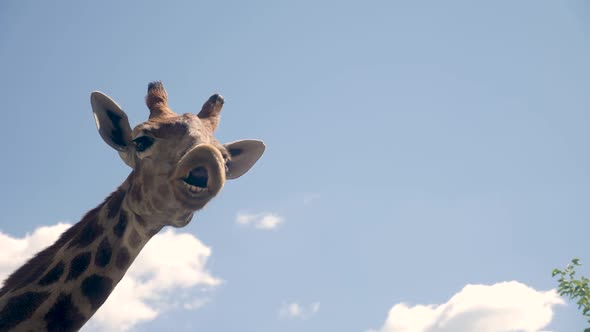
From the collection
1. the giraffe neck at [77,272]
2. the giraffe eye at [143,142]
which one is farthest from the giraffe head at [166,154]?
the giraffe neck at [77,272]

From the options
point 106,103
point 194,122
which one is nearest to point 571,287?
point 194,122

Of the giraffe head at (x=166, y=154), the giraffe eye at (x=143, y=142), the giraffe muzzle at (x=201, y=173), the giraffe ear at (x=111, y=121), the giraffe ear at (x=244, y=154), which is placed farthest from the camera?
the giraffe ear at (x=244, y=154)

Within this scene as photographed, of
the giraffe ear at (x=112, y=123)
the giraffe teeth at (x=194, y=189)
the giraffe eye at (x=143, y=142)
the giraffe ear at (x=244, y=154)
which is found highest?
the giraffe ear at (x=244, y=154)

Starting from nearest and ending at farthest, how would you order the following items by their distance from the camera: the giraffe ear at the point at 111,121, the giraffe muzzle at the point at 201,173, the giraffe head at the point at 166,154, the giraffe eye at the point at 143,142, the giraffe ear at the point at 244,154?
1. the giraffe muzzle at the point at 201,173
2. the giraffe head at the point at 166,154
3. the giraffe eye at the point at 143,142
4. the giraffe ear at the point at 111,121
5. the giraffe ear at the point at 244,154

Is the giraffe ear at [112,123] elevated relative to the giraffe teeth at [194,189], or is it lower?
elevated

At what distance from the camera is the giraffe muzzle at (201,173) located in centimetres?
545

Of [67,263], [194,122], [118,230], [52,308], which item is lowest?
[52,308]

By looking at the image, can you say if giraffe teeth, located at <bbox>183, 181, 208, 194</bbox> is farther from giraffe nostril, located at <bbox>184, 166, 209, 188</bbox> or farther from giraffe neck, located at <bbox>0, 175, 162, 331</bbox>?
giraffe neck, located at <bbox>0, 175, 162, 331</bbox>

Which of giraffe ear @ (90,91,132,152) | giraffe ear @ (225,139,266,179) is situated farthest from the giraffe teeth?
giraffe ear @ (225,139,266,179)

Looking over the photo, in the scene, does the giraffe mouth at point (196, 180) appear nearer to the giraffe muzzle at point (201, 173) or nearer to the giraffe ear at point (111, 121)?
the giraffe muzzle at point (201, 173)

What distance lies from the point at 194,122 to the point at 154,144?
1.95ft

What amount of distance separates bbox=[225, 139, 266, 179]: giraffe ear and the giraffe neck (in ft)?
5.97

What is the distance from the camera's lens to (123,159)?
6711 mm

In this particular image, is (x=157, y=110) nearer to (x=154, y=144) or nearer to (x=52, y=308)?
(x=154, y=144)
